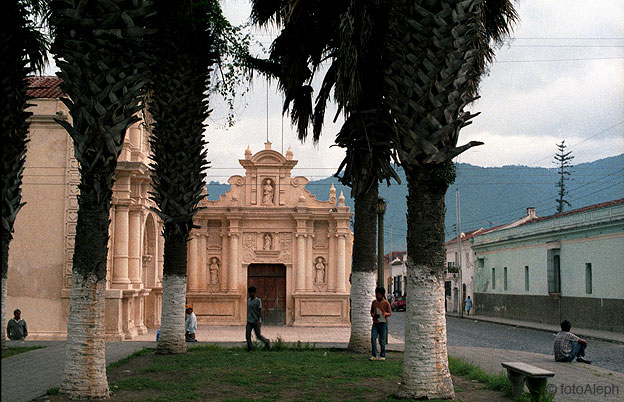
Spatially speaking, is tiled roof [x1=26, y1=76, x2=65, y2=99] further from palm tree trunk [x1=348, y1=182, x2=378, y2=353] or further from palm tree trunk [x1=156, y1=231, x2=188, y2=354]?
palm tree trunk [x1=348, y1=182, x2=378, y2=353]

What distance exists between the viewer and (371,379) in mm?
11758

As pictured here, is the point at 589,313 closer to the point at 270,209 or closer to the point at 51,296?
the point at 270,209

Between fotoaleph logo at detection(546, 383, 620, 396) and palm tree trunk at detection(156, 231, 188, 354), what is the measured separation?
303 inches

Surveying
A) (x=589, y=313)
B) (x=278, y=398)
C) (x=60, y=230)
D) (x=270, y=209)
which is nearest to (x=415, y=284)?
(x=278, y=398)

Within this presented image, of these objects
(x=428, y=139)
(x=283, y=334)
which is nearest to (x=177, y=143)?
(x=428, y=139)

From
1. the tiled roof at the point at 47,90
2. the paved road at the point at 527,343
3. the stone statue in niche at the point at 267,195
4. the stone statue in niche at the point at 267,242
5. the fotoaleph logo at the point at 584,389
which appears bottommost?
the paved road at the point at 527,343

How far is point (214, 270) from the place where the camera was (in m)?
32.2

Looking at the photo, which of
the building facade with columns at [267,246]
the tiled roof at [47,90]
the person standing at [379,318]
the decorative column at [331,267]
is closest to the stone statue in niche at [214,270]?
the building facade with columns at [267,246]

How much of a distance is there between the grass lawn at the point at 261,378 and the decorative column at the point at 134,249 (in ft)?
27.0

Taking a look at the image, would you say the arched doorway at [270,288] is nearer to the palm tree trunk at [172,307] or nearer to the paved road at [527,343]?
the paved road at [527,343]

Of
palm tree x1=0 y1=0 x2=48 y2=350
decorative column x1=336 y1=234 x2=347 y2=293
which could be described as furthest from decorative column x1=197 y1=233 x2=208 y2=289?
palm tree x1=0 y1=0 x2=48 y2=350

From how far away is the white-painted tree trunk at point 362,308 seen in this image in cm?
1566

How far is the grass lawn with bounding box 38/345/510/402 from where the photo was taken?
397 inches

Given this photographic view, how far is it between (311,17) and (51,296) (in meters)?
12.6
